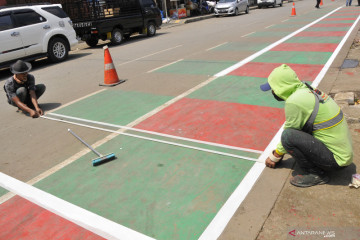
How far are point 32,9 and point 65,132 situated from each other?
317 inches

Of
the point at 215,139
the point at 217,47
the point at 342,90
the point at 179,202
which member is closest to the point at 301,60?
the point at 342,90

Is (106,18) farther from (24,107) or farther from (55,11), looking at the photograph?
(24,107)

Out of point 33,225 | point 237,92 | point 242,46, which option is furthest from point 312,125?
point 242,46

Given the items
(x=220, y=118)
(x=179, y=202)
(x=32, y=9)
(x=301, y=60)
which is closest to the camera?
(x=179, y=202)

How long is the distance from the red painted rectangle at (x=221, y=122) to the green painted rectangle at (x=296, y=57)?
401 cm

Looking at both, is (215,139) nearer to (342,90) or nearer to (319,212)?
(319,212)

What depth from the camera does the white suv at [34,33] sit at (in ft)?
34.8

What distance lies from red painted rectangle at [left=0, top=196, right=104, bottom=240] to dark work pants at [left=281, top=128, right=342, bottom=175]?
2141 mm

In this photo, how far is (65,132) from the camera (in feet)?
17.9

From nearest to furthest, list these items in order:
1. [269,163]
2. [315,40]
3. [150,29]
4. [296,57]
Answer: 1. [269,163]
2. [296,57]
3. [315,40]
4. [150,29]

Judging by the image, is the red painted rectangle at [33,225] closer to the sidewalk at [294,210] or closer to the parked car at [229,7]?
the sidewalk at [294,210]

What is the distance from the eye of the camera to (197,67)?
9148 millimetres

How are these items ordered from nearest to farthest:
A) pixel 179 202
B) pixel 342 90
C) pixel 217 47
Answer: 1. pixel 179 202
2. pixel 342 90
3. pixel 217 47

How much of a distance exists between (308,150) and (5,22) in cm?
1086
